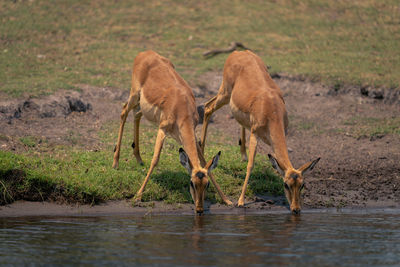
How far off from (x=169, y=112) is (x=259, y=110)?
1.64 metres

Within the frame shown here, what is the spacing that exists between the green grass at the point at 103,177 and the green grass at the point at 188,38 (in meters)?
4.37

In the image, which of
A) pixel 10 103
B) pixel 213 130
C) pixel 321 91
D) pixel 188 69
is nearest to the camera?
pixel 10 103

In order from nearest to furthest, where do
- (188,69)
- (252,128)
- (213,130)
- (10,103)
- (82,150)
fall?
(252,128), (82,150), (10,103), (213,130), (188,69)

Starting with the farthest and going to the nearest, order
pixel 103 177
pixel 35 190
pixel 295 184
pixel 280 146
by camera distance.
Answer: pixel 103 177
pixel 280 146
pixel 35 190
pixel 295 184

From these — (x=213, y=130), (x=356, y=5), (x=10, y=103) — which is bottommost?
(x=213, y=130)

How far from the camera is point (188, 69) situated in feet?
61.8

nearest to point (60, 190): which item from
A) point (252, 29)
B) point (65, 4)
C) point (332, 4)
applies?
point (252, 29)

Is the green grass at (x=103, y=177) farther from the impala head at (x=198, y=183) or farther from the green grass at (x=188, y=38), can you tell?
the green grass at (x=188, y=38)

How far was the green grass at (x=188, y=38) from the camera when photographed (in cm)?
1808

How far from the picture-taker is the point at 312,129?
1505 cm

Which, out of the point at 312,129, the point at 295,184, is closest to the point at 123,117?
the point at 295,184

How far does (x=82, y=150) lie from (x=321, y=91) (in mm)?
8466

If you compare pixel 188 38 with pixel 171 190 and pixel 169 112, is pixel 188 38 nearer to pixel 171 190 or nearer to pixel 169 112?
pixel 169 112

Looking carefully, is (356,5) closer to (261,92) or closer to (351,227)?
(261,92)
